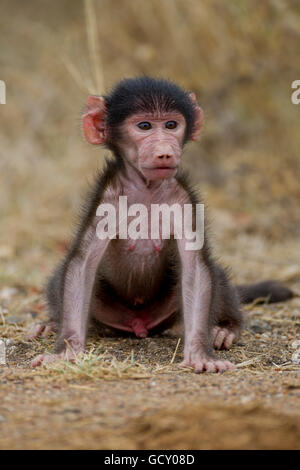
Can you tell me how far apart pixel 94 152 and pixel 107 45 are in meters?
1.85

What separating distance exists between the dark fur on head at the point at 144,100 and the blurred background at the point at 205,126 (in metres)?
3.13

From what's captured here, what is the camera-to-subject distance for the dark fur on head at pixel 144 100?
13.2 ft

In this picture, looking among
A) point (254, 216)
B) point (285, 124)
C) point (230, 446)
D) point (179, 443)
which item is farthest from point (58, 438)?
point (285, 124)

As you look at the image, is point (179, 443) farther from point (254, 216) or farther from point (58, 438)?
point (254, 216)

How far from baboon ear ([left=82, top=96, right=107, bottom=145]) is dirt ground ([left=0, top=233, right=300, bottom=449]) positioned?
4.03 feet

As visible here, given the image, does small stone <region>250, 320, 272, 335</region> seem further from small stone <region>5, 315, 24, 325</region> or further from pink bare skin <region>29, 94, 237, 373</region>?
small stone <region>5, 315, 24, 325</region>

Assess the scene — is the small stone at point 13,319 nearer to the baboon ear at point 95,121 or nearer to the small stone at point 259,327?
the baboon ear at point 95,121

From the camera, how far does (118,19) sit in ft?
34.3

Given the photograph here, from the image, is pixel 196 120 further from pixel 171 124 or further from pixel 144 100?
pixel 144 100

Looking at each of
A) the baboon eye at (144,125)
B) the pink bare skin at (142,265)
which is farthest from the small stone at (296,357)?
the baboon eye at (144,125)

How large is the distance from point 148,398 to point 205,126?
6.70m

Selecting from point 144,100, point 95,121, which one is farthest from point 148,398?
point 95,121

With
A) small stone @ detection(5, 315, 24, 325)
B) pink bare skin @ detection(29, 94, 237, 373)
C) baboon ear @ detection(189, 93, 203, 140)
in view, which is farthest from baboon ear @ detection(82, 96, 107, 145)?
small stone @ detection(5, 315, 24, 325)

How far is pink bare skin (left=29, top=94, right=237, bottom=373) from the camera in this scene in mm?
3848
